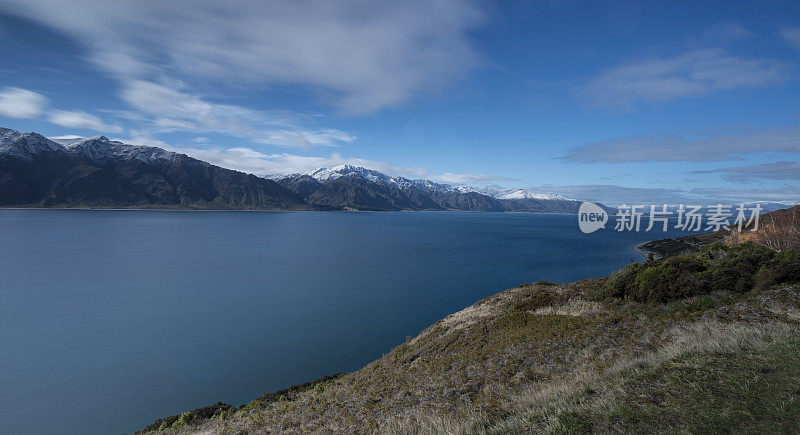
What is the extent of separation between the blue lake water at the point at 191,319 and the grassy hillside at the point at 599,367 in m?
4.84

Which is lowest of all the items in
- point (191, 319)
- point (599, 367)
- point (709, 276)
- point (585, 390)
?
point (191, 319)

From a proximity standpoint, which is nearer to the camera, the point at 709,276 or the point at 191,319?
the point at 709,276

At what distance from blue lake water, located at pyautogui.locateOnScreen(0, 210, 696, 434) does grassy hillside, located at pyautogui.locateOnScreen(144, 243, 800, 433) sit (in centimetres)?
484

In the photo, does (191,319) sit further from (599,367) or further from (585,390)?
(585,390)

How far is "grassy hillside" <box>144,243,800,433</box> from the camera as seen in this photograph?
21.0 feet

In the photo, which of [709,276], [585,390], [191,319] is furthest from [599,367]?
[191,319]

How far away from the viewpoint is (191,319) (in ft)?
93.8

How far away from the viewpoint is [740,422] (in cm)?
545

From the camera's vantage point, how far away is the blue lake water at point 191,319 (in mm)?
17906

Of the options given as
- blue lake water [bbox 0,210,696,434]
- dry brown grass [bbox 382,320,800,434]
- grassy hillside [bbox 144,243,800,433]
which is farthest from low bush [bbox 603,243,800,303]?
blue lake water [bbox 0,210,696,434]

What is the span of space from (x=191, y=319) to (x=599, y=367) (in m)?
31.4

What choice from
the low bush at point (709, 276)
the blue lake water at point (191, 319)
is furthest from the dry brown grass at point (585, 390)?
the blue lake water at point (191, 319)

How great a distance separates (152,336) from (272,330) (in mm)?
8986

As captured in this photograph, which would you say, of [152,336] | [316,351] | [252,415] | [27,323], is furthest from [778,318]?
[27,323]
